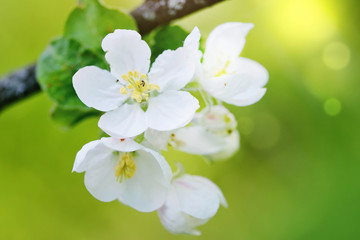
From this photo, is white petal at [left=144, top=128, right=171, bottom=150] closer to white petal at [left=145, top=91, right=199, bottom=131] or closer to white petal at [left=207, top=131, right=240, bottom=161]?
white petal at [left=145, top=91, right=199, bottom=131]

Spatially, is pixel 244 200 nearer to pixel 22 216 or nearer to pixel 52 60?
pixel 22 216

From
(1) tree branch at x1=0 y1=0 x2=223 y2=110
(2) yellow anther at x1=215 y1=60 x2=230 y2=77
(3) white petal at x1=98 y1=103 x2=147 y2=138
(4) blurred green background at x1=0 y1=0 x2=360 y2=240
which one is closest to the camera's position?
(3) white petal at x1=98 y1=103 x2=147 y2=138

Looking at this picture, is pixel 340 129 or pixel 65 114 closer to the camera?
pixel 65 114

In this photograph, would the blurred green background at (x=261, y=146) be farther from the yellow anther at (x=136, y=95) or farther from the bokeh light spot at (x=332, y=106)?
the yellow anther at (x=136, y=95)

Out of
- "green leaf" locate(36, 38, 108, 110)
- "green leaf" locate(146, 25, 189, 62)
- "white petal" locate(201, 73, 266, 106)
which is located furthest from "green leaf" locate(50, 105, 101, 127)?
"white petal" locate(201, 73, 266, 106)

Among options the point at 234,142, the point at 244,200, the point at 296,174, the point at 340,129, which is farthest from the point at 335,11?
the point at 234,142

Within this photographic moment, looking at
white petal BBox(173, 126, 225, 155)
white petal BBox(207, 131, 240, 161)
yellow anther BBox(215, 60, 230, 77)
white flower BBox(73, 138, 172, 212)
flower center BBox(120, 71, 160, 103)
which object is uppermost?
flower center BBox(120, 71, 160, 103)
